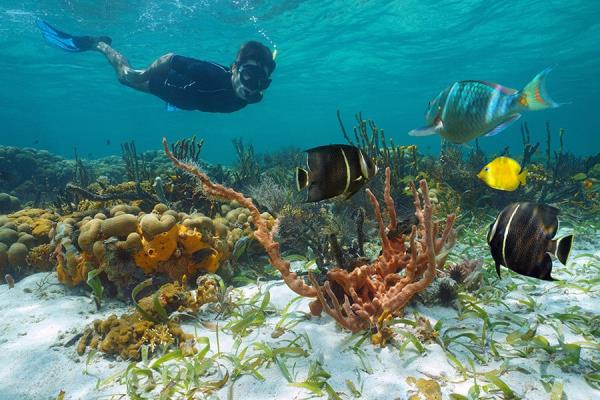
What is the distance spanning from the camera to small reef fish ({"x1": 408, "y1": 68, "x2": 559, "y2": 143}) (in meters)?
2.63

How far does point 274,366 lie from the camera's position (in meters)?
2.56

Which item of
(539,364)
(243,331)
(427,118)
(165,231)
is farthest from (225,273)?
(539,364)

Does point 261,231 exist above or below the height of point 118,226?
above

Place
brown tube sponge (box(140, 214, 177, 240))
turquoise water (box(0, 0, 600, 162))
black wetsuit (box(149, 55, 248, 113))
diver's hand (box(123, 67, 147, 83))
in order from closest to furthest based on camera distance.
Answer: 1. brown tube sponge (box(140, 214, 177, 240))
2. black wetsuit (box(149, 55, 248, 113))
3. diver's hand (box(123, 67, 147, 83))
4. turquoise water (box(0, 0, 600, 162))

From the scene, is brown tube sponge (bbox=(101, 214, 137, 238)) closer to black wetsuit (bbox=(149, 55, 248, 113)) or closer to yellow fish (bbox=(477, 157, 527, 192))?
black wetsuit (bbox=(149, 55, 248, 113))

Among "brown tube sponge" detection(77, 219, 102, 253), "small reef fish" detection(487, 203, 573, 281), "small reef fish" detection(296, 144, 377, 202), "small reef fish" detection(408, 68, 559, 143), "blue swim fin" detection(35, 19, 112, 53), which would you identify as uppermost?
"blue swim fin" detection(35, 19, 112, 53)

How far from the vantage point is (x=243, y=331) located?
3047 millimetres

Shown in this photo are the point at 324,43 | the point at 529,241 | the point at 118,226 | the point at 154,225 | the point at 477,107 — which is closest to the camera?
the point at 529,241

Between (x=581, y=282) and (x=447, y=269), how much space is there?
1451mm

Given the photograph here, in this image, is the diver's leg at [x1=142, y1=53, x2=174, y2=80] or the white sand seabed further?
the diver's leg at [x1=142, y1=53, x2=174, y2=80]

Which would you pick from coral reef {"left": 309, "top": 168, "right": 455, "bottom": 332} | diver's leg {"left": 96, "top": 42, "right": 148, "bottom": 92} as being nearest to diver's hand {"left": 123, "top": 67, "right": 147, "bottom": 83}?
diver's leg {"left": 96, "top": 42, "right": 148, "bottom": 92}

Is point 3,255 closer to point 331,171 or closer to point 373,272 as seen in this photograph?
point 373,272

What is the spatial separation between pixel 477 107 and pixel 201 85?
5.49 m

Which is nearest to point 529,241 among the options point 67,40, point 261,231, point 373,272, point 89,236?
point 373,272
